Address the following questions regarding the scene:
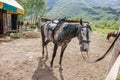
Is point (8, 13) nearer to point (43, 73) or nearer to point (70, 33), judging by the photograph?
point (43, 73)

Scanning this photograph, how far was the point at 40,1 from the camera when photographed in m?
56.2

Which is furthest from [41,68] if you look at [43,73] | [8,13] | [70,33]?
[8,13]

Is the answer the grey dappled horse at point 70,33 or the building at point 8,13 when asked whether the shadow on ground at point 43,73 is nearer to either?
the grey dappled horse at point 70,33

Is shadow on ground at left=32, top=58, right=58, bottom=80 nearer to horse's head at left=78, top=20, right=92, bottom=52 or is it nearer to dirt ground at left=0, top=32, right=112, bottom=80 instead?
dirt ground at left=0, top=32, right=112, bottom=80

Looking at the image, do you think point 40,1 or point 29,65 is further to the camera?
point 40,1

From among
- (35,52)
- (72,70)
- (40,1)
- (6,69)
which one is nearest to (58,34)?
(72,70)

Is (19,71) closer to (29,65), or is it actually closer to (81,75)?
(29,65)

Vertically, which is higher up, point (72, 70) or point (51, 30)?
point (51, 30)

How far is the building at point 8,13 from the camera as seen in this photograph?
13321 millimetres

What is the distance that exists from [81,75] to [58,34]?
1474mm

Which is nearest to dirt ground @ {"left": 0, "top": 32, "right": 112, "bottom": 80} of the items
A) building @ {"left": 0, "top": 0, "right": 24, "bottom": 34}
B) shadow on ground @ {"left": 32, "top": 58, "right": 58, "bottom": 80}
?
shadow on ground @ {"left": 32, "top": 58, "right": 58, "bottom": 80}

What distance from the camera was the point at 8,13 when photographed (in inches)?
861

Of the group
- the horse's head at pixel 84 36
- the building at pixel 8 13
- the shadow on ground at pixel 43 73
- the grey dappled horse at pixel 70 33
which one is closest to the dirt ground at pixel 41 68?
the shadow on ground at pixel 43 73

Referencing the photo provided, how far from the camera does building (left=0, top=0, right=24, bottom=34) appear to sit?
13.3 m
